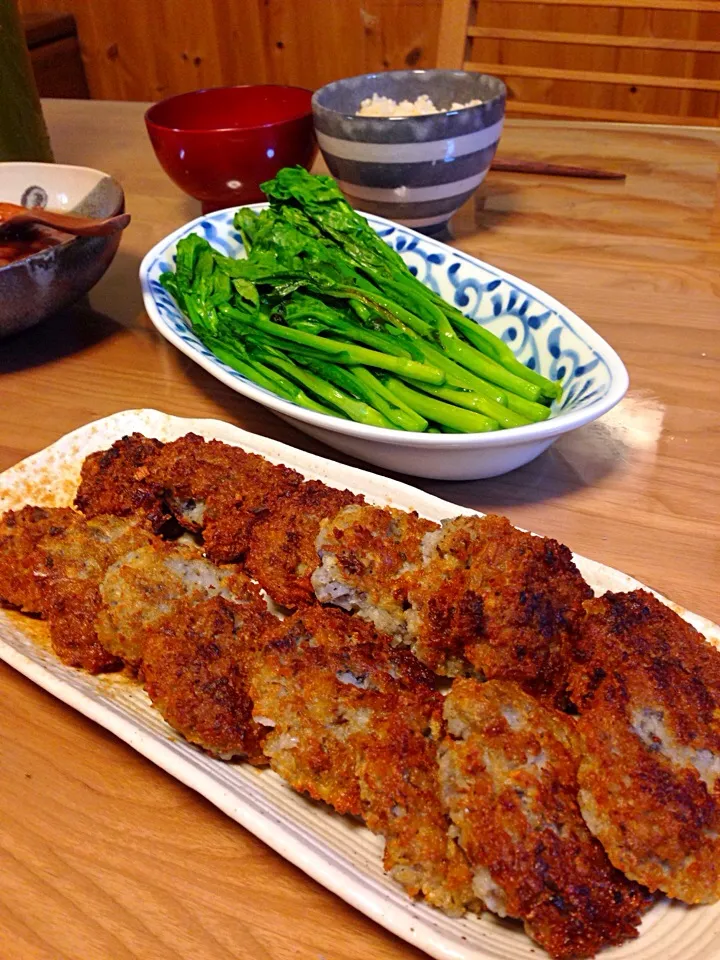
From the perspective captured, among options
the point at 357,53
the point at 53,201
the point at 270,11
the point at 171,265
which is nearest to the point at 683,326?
the point at 171,265

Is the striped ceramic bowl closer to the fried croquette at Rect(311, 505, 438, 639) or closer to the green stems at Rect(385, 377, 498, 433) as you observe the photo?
the green stems at Rect(385, 377, 498, 433)

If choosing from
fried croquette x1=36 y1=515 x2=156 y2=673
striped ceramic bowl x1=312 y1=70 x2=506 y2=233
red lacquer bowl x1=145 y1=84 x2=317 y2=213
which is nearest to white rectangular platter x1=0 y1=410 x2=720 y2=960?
fried croquette x1=36 y1=515 x2=156 y2=673

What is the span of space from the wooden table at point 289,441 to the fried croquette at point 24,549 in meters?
0.15

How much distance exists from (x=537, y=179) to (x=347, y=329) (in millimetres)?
1783

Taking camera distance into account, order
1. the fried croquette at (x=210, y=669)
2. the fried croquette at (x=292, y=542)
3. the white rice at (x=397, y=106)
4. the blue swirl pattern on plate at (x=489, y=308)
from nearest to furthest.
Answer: the fried croquette at (x=210, y=669), the fried croquette at (x=292, y=542), the blue swirl pattern on plate at (x=489, y=308), the white rice at (x=397, y=106)

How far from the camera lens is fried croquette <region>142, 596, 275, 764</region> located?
1.26 metres

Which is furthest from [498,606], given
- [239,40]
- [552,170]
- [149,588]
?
[239,40]

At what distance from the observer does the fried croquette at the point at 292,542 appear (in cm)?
152

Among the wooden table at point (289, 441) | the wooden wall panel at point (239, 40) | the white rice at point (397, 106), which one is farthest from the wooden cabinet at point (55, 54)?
the white rice at point (397, 106)

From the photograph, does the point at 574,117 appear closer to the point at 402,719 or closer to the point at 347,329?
the point at 347,329

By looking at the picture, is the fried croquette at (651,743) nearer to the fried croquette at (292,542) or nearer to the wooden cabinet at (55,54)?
the fried croquette at (292,542)

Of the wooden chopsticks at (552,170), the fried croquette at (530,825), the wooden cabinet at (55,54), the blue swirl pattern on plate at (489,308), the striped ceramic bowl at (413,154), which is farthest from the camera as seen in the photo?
the wooden cabinet at (55,54)

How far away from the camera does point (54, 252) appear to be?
222 centimetres

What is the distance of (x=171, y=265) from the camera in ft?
7.93
